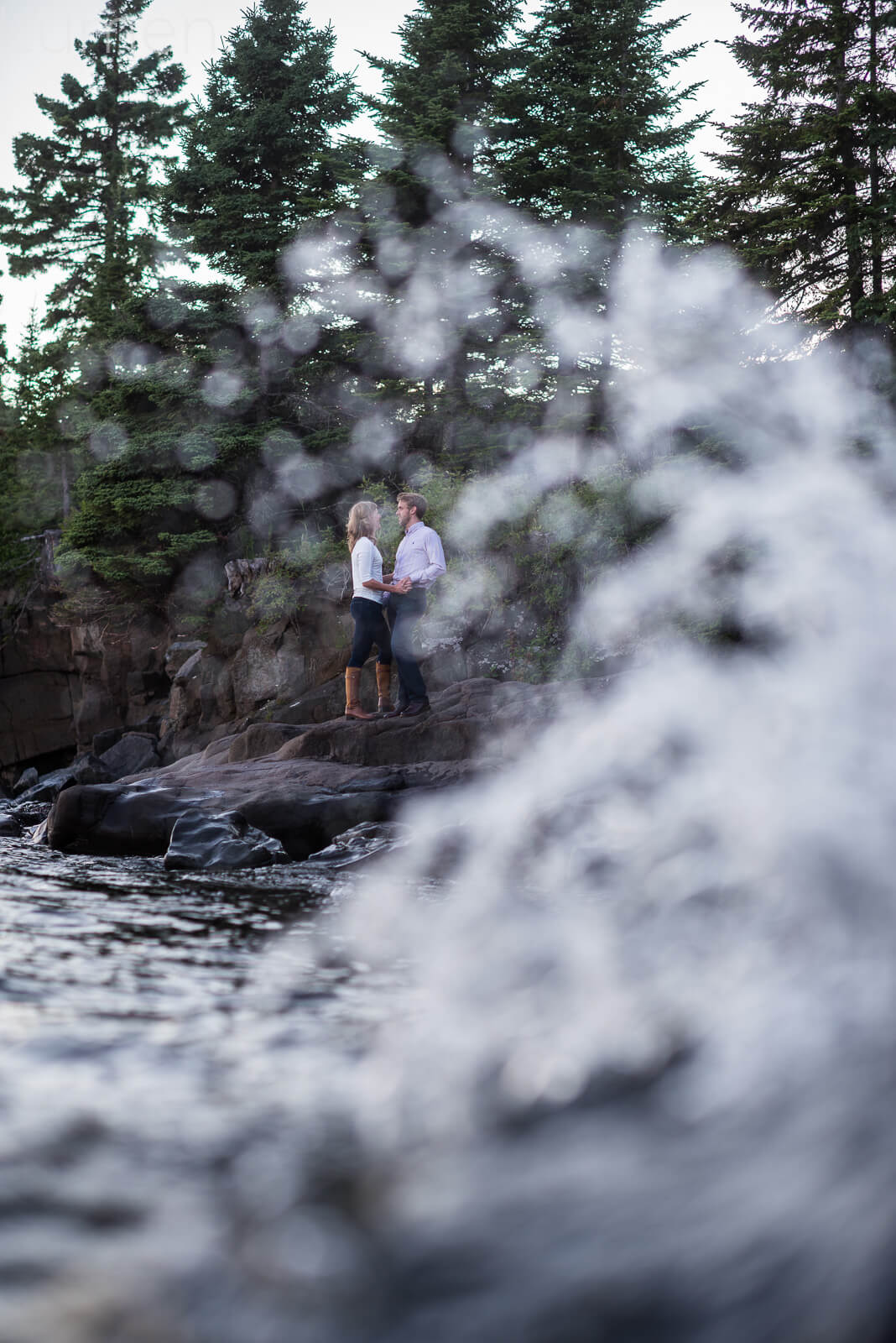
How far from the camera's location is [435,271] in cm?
1606

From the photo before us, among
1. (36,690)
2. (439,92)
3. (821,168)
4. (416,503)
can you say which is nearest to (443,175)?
(439,92)

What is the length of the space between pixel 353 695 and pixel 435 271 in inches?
390

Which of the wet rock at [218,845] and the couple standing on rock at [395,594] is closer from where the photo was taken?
the wet rock at [218,845]

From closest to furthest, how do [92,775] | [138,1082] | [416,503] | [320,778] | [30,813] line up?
[138,1082] → [320,778] → [416,503] → [30,813] → [92,775]

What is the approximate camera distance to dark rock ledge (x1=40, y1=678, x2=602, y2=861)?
7.04 metres

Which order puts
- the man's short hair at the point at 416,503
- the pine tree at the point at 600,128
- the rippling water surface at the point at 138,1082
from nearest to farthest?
the rippling water surface at the point at 138,1082
the man's short hair at the point at 416,503
the pine tree at the point at 600,128

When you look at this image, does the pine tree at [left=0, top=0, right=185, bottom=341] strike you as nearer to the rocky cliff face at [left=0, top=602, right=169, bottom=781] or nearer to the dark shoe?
the rocky cliff face at [left=0, top=602, right=169, bottom=781]

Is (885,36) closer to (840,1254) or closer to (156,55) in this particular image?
(840,1254)

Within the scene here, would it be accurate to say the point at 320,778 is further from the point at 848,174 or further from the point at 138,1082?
the point at 848,174

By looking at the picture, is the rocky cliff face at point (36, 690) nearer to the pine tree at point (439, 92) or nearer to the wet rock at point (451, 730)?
the pine tree at point (439, 92)

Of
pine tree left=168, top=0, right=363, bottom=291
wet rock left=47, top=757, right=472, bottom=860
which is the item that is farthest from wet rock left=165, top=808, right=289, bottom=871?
pine tree left=168, top=0, right=363, bottom=291

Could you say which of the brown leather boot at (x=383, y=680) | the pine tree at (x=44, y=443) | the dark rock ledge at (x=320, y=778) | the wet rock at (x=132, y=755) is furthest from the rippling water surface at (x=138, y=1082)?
the pine tree at (x=44, y=443)

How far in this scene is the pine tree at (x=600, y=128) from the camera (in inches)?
587

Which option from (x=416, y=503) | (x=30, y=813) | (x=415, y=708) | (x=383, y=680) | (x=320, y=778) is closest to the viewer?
(x=320, y=778)
